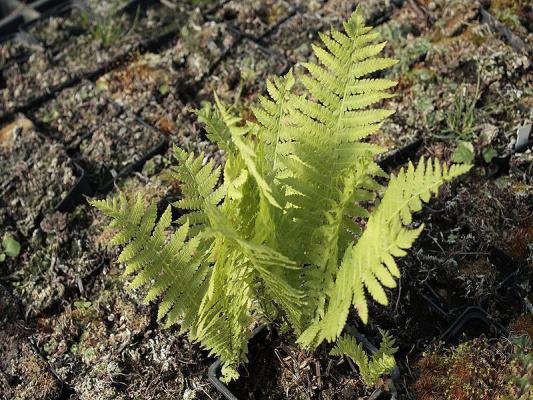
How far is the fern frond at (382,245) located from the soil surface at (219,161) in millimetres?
562

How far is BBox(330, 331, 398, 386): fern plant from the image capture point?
2.17 metres

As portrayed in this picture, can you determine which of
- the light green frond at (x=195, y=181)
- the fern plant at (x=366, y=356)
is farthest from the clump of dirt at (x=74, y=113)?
the fern plant at (x=366, y=356)

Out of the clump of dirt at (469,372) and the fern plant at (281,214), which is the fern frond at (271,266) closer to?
the fern plant at (281,214)

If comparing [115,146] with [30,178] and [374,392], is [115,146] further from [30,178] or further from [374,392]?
[374,392]

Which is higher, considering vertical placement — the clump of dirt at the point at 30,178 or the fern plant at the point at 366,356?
the clump of dirt at the point at 30,178

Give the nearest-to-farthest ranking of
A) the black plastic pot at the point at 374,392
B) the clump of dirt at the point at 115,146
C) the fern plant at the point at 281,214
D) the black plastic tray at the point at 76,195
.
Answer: the fern plant at the point at 281,214 → the black plastic pot at the point at 374,392 → the black plastic tray at the point at 76,195 → the clump of dirt at the point at 115,146

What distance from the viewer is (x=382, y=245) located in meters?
1.75

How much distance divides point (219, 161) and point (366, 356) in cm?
135

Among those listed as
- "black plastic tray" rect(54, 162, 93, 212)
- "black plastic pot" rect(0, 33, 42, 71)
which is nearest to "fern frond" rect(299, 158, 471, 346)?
"black plastic tray" rect(54, 162, 93, 212)

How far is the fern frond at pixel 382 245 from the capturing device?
171 centimetres

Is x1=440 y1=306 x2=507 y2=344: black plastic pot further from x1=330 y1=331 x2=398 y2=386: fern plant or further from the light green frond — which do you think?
the light green frond

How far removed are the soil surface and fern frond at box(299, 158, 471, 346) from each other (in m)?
0.56

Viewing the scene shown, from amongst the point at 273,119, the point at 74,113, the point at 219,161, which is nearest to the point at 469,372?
the point at 273,119

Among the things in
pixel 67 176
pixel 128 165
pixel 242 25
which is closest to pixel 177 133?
pixel 128 165
